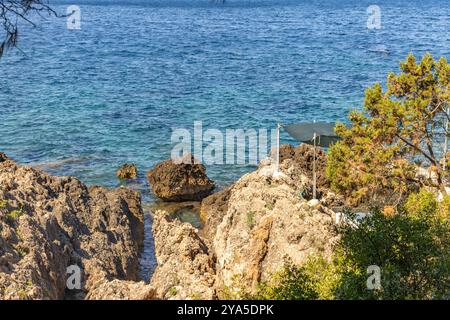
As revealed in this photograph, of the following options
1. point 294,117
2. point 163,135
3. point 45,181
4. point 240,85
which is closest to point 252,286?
point 45,181

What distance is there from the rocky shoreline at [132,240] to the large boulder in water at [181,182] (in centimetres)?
493

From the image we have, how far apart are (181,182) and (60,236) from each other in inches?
496

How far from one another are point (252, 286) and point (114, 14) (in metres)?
129

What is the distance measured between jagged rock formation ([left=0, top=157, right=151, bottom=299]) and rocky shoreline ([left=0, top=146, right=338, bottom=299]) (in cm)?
4

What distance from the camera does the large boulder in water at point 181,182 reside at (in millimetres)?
33312

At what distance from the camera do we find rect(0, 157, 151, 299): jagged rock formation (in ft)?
56.9

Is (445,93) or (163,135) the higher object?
(445,93)

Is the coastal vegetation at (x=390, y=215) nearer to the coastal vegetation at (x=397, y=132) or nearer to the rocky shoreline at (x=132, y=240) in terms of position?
the coastal vegetation at (x=397, y=132)

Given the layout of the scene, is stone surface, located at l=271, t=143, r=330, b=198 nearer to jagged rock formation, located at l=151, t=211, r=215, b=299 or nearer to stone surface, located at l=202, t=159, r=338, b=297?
stone surface, located at l=202, t=159, r=338, b=297

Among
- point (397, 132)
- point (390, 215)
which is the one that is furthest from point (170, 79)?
point (390, 215)

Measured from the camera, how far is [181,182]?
3341 centimetres

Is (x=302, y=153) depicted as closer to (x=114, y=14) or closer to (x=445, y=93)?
Answer: (x=445, y=93)

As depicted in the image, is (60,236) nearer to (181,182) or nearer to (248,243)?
(248,243)
